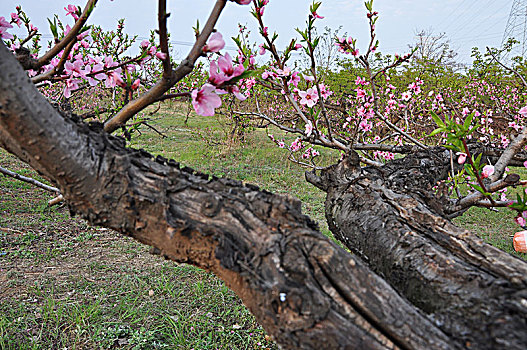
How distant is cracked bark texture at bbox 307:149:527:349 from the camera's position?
781mm

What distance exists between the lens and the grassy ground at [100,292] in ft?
7.30

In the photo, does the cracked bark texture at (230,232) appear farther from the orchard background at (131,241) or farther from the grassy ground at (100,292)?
the grassy ground at (100,292)

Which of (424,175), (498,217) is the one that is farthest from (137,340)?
(498,217)

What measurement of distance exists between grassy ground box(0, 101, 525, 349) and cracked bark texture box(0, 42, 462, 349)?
4.97ft

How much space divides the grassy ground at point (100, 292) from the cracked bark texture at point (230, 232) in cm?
152

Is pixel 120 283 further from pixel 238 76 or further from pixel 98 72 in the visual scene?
pixel 238 76

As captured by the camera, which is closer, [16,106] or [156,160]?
[16,106]

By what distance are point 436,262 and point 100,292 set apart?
2.52 m

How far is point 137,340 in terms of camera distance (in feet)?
7.17

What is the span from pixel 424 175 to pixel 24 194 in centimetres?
498

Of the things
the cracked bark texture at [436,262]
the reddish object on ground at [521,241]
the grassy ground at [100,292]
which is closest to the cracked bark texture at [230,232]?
→ the cracked bark texture at [436,262]

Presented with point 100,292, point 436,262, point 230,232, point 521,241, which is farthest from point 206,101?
point 100,292

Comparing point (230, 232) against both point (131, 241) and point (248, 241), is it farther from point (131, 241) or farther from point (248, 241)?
point (131, 241)

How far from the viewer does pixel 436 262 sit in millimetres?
1027
